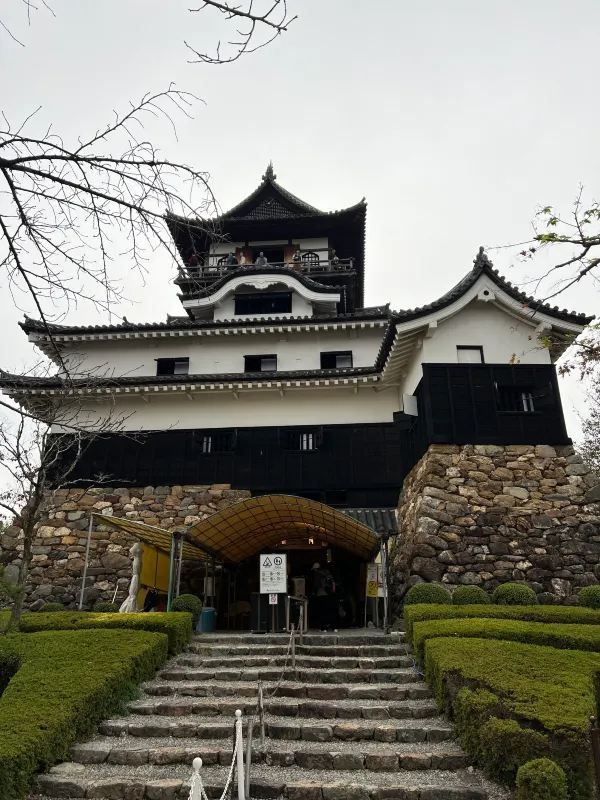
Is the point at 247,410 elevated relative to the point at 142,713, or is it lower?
elevated

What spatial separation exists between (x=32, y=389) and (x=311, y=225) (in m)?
14.8

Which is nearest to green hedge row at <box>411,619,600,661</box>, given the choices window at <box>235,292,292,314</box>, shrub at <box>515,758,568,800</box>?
shrub at <box>515,758,568,800</box>

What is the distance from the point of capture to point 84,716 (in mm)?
7750

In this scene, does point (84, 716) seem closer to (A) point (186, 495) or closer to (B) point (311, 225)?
(A) point (186, 495)

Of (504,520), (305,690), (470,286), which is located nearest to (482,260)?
(470,286)

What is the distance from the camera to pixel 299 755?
7082 millimetres

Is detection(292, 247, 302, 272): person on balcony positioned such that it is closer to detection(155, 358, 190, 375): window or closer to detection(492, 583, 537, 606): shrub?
detection(155, 358, 190, 375): window

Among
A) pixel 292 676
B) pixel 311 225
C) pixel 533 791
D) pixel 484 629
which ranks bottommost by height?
pixel 533 791

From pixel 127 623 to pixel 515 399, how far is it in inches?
439

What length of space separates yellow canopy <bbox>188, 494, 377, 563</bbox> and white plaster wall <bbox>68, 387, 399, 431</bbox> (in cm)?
363

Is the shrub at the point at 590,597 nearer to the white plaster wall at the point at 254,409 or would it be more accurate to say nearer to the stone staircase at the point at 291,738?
the stone staircase at the point at 291,738

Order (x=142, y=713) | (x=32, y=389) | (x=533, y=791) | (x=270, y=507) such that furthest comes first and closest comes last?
(x=32, y=389) < (x=270, y=507) < (x=142, y=713) < (x=533, y=791)

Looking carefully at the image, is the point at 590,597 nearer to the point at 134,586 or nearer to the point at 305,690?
the point at 305,690

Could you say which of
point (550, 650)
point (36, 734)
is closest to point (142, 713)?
point (36, 734)
